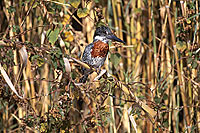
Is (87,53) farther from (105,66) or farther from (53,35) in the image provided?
(53,35)

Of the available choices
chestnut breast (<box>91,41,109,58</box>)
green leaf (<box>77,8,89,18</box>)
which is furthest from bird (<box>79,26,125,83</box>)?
green leaf (<box>77,8,89,18</box>)

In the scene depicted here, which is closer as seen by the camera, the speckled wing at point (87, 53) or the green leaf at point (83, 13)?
the green leaf at point (83, 13)

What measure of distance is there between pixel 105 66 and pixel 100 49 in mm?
101

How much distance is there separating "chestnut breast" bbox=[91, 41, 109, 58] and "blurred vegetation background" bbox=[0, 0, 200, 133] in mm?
42

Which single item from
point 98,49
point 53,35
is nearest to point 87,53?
point 98,49

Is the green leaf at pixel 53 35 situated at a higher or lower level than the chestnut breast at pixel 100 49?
higher

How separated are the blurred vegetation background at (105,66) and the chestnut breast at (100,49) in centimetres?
4

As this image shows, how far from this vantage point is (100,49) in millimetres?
1735

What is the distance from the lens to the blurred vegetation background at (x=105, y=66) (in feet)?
3.98

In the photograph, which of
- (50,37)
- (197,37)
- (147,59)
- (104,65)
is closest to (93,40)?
(104,65)

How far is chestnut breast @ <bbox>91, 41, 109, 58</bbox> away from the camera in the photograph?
1.70 meters

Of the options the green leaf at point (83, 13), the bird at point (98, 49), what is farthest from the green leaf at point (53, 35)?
the bird at point (98, 49)

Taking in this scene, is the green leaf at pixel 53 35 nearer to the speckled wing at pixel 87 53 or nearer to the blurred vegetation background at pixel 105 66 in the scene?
the blurred vegetation background at pixel 105 66

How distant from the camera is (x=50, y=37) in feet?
4.26
